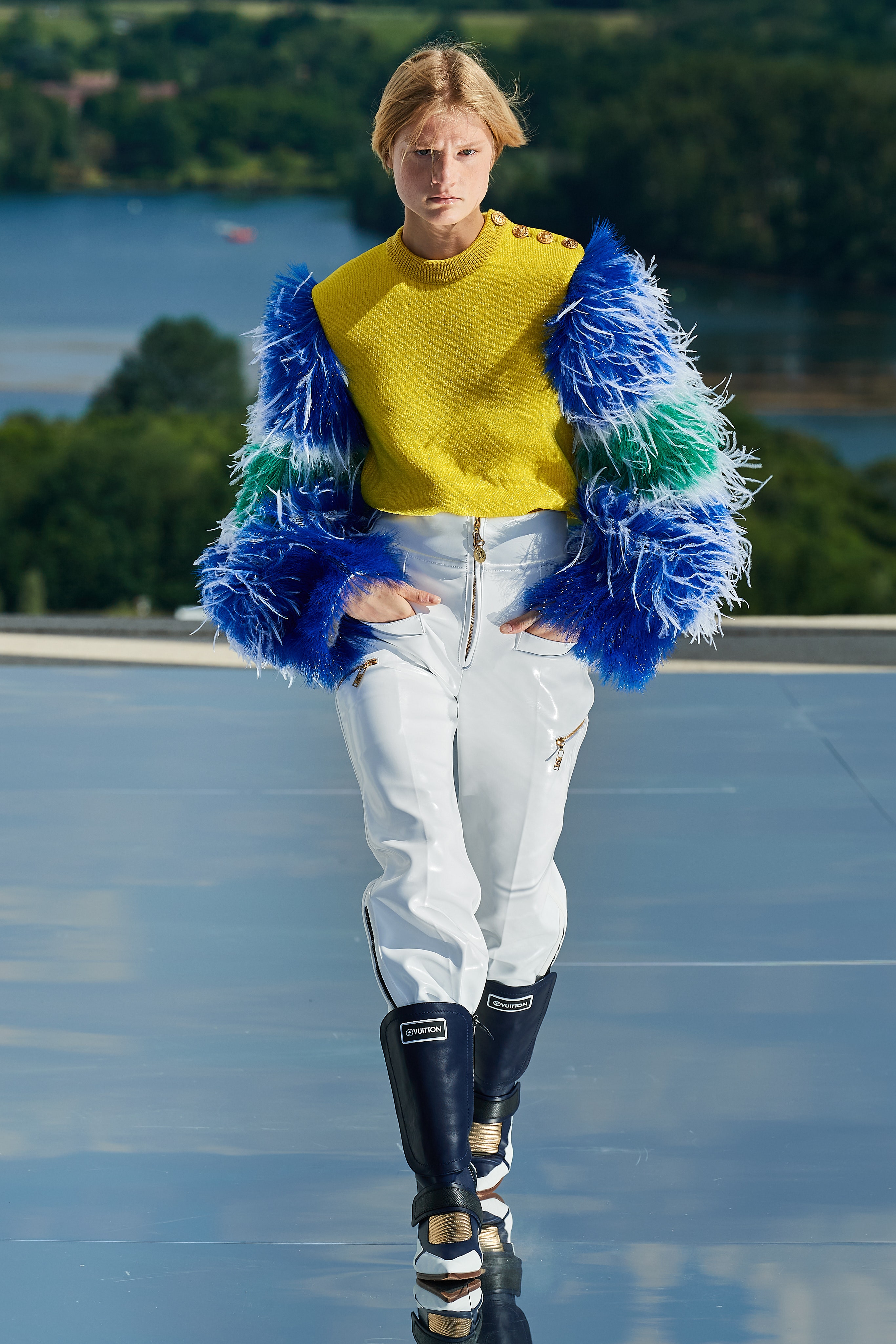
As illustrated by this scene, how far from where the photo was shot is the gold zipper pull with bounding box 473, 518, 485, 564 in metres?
2.31

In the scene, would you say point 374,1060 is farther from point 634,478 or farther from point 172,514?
point 172,514

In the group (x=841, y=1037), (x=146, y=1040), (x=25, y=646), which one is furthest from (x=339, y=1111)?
(x=25, y=646)

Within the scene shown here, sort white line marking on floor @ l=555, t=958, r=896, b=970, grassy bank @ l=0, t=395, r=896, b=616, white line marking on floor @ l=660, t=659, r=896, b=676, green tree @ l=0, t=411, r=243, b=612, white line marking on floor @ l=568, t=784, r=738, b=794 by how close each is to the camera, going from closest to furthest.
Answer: white line marking on floor @ l=555, t=958, r=896, b=970 < white line marking on floor @ l=568, t=784, r=738, b=794 < white line marking on floor @ l=660, t=659, r=896, b=676 < grassy bank @ l=0, t=395, r=896, b=616 < green tree @ l=0, t=411, r=243, b=612

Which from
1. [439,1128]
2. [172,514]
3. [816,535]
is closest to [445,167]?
[439,1128]

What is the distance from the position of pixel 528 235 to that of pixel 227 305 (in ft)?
186

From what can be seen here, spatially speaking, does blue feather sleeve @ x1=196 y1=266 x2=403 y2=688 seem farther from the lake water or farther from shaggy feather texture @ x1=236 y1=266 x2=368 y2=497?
the lake water

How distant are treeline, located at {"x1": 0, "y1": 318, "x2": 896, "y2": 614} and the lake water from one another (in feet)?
5.44

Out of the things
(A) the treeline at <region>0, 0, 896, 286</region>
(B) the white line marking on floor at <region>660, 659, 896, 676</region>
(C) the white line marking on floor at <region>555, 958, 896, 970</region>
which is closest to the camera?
(C) the white line marking on floor at <region>555, 958, 896, 970</region>

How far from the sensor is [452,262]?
233 centimetres

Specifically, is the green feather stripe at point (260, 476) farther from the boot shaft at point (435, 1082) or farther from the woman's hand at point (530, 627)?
the boot shaft at point (435, 1082)

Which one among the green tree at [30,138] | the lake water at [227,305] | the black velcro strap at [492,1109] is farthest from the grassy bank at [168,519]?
the black velcro strap at [492,1109]

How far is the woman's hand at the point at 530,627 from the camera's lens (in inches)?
91.4

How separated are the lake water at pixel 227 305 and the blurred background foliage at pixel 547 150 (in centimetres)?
84

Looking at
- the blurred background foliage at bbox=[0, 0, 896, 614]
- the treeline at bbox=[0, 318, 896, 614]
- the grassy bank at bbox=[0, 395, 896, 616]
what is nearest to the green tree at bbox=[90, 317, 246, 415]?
the treeline at bbox=[0, 318, 896, 614]
